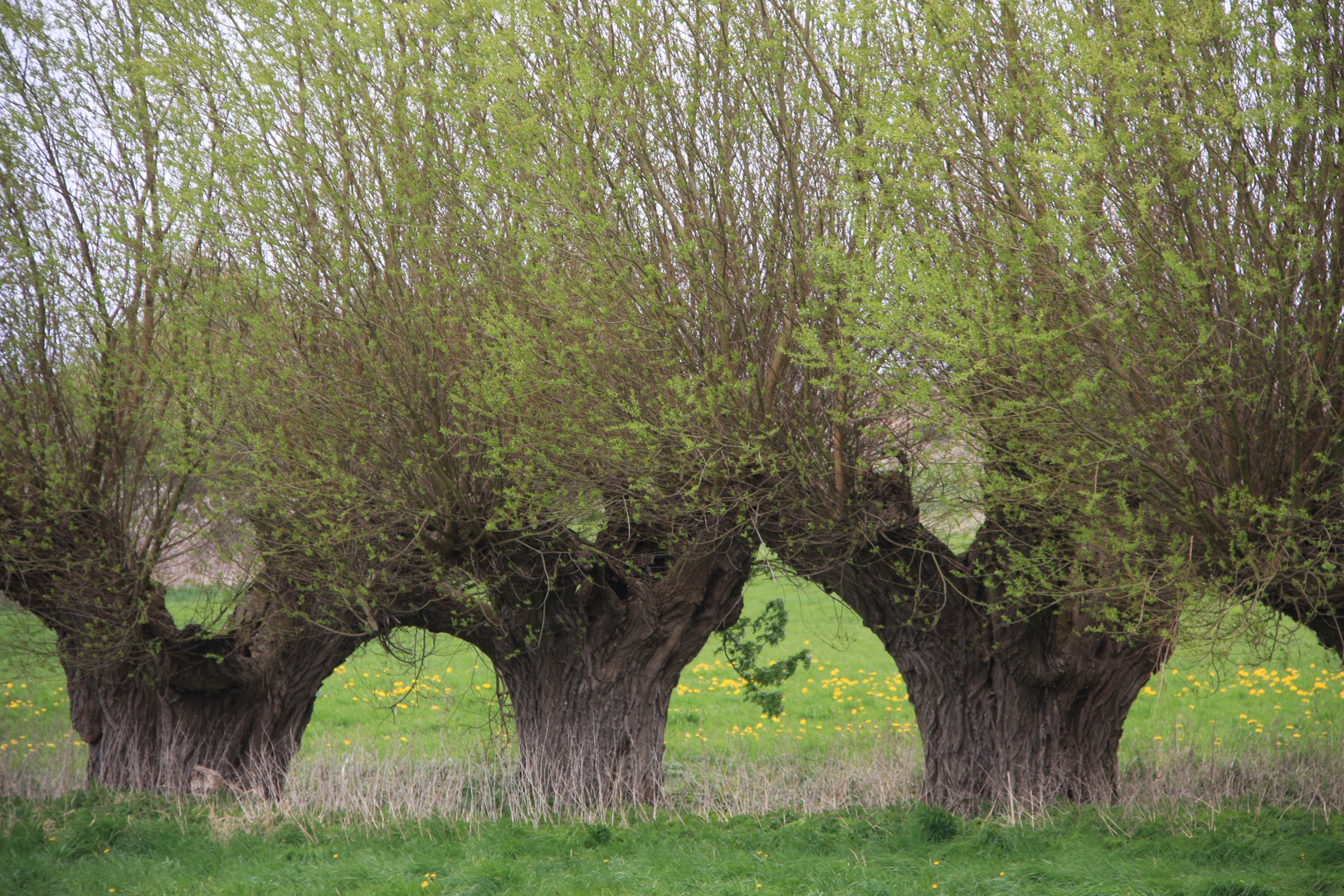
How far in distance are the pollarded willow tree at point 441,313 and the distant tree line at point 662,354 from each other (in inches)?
1.7

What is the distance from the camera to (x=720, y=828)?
7344 mm

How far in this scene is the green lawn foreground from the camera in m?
5.77

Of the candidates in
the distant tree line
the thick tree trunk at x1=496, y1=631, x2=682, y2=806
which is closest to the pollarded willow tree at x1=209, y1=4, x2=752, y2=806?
the distant tree line

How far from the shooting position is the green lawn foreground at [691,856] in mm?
5770

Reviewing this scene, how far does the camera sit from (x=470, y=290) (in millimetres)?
6648

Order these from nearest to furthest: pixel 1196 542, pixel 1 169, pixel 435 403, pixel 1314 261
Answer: pixel 1314 261 → pixel 1196 542 → pixel 435 403 → pixel 1 169

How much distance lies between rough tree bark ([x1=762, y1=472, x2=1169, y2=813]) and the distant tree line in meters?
0.04

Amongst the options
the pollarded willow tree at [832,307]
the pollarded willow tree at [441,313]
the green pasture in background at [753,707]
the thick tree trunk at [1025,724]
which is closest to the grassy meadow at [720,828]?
the green pasture in background at [753,707]

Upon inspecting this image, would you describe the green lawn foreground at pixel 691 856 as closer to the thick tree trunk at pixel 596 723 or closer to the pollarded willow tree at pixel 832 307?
the thick tree trunk at pixel 596 723

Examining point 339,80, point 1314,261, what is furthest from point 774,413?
point 339,80

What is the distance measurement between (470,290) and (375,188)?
0.95 metres

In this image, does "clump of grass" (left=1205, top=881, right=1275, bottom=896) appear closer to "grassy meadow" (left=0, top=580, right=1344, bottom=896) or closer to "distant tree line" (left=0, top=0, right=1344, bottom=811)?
"grassy meadow" (left=0, top=580, right=1344, bottom=896)

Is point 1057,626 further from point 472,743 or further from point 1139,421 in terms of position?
point 472,743

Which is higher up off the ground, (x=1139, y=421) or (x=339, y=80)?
(x=339, y=80)
